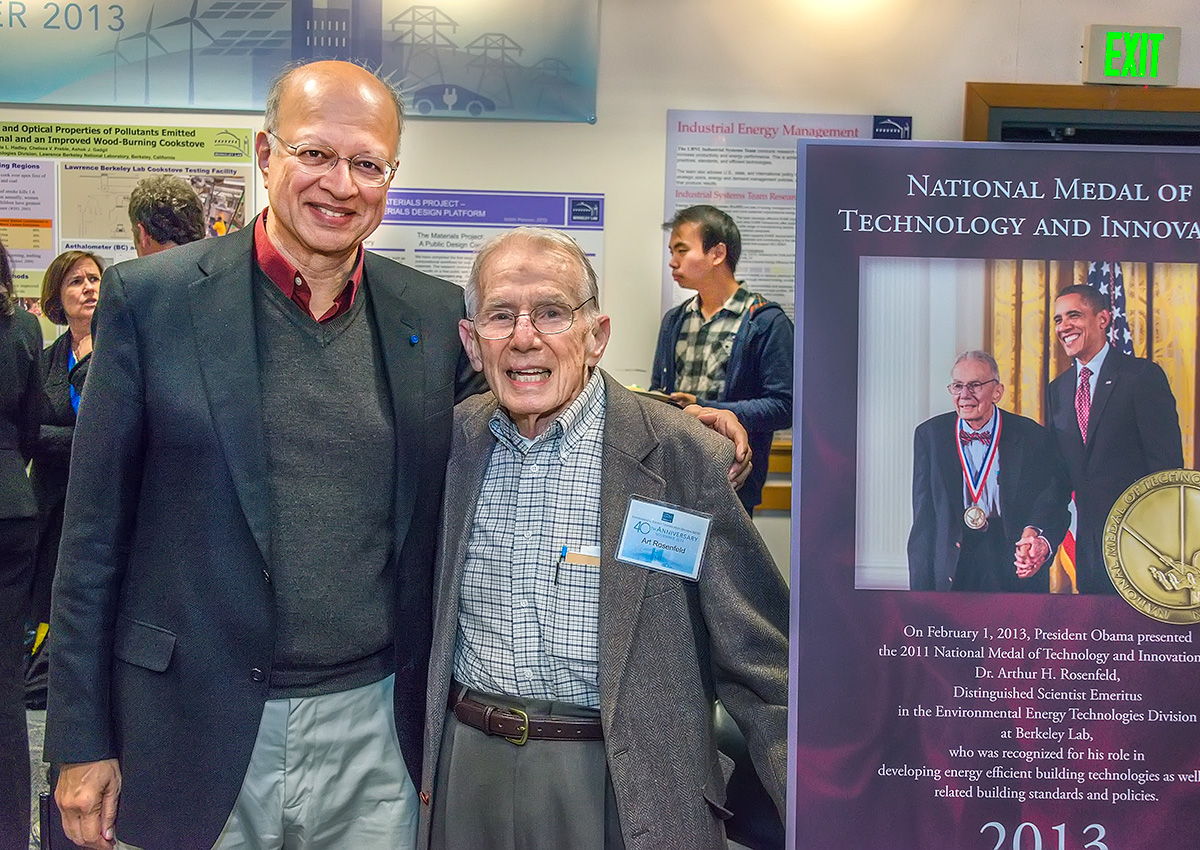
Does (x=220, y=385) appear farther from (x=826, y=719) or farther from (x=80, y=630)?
(x=826, y=719)

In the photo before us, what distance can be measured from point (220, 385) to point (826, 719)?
1.07 m

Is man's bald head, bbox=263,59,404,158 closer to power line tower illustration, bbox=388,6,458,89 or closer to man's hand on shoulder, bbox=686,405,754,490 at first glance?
man's hand on shoulder, bbox=686,405,754,490

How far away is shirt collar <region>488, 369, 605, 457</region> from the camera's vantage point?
173 cm

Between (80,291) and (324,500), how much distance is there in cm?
267

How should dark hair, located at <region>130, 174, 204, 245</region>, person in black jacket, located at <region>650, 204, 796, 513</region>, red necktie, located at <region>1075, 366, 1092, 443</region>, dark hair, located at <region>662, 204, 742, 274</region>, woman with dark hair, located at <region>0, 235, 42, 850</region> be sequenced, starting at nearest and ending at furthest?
red necktie, located at <region>1075, 366, 1092, 443</region>
woman with dark hair, located at <region>0, 235, 42, 850</region>
dark hair, located at <region>130, 174, 204, 245</region>
person in black jacket, located at <region>650, 204, 796, 513</region>
dark hair, located at <region>662, 204, 742, 274</region>

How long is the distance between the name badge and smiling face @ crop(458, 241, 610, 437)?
0.23 meters

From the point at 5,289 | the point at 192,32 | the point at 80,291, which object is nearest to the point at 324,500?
the point at 5,289

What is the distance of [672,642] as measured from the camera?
1.68 m

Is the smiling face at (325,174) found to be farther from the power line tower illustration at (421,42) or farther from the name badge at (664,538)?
the power line tower illustration at (421,42)

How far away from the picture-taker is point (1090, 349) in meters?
1.56

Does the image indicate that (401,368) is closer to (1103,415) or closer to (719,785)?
(719,785)

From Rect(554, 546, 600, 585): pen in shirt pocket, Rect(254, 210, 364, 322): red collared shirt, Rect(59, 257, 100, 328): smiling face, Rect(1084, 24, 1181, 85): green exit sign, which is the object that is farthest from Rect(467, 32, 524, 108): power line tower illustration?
Rect(554, 546, 600, 585): pen in shirt pocket

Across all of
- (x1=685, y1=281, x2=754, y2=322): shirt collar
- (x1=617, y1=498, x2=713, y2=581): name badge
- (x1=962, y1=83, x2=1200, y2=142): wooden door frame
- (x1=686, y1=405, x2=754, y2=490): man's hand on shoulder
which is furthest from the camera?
(x1=962, y1=83, x2=1200, y2=142): wooden door frame

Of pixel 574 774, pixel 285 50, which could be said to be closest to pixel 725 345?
pixel 285 50
